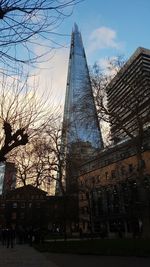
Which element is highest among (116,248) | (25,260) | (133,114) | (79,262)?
(133,114)

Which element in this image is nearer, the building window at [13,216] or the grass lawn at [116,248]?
the grass lawn at [116,248]

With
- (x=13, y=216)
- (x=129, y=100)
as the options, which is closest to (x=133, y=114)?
(x=129, y=100)

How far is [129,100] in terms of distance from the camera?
1153 inches

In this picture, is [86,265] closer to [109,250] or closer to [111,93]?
[109,250]

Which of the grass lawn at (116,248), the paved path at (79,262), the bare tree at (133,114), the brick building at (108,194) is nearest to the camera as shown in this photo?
the paved path at (79,262)

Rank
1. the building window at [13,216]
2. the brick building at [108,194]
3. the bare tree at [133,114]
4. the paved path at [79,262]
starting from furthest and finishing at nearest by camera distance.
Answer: the building window at [13,216]
the brick building at [108,194]
the bare tree at [133,114]
the paved path at [79,262]

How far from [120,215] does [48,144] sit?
2711cm

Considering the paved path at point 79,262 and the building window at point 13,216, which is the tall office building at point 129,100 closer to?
the paved path at point 79,262

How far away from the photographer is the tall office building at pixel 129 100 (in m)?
28.6

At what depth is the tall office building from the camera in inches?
1125

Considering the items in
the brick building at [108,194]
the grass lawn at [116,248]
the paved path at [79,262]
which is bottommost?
the paved path at [79,262]

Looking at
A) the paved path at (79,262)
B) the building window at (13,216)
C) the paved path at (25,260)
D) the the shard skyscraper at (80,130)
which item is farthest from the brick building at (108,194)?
the building window at (13,216)

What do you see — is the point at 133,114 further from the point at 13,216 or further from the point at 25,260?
the point at 13,216

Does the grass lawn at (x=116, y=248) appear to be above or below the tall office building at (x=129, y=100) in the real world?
below
